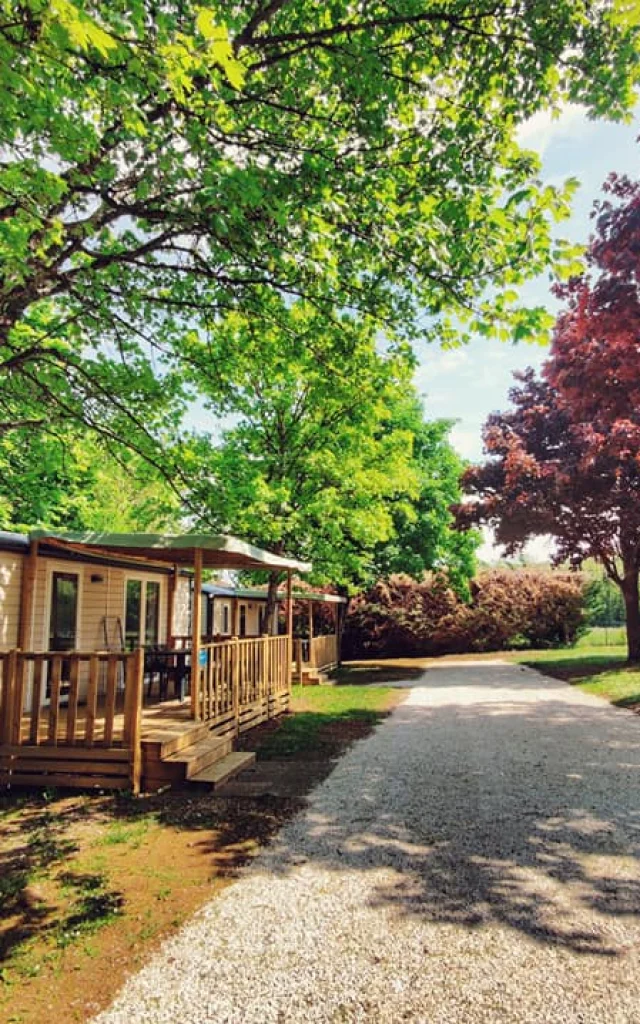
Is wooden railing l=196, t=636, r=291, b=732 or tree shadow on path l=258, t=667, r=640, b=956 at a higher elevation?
wooden railing l=196, t=636, r=291, b=732

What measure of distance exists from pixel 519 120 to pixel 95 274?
4242 mm

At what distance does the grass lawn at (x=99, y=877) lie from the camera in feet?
9.63

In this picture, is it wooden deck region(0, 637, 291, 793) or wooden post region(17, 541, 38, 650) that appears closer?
wooden deck region(0, 637, 291, 793)

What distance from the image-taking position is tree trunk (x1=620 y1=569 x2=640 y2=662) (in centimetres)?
1761

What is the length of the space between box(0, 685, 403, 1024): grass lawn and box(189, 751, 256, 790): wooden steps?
0.58 feet

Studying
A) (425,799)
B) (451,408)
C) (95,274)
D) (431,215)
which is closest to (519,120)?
(431,215)

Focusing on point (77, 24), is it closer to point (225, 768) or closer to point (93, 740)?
point (93, 740)

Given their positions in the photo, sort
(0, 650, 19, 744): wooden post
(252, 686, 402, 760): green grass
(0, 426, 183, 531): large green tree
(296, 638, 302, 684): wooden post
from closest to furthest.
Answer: (0, 650, 19, 744): wooden post → (252, 686, 402, 760): green grass → (0, 426, 183, 531): large green tree → (296, 638, 302, 684): wooden post

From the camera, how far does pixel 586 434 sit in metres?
16.6

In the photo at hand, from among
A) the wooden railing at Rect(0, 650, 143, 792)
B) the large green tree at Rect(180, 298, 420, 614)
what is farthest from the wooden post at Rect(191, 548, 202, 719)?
the large green tree at Rect(180, 298, 420, 614)

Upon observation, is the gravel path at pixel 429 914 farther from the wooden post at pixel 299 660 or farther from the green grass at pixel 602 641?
the green grass at pixel 602 641

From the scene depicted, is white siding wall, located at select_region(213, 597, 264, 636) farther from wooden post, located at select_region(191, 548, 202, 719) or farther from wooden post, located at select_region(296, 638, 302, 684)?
wooden post, located at select_region(191, 548, 202, 719)

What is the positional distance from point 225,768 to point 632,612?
15.2 m

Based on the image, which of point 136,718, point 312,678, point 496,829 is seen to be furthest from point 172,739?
point 312,678
